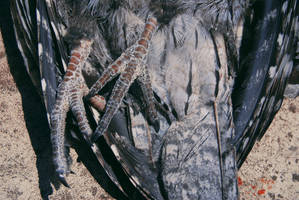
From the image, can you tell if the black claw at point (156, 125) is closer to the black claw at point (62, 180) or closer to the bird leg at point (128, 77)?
the bird leg at point (128, 77)

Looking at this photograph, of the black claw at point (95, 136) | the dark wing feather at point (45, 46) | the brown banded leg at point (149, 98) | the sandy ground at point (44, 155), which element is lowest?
the sandy ground at point (44, 155)

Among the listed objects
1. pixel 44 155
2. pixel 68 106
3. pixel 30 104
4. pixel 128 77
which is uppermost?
pixel 128 77

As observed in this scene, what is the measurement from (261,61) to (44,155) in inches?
50.6

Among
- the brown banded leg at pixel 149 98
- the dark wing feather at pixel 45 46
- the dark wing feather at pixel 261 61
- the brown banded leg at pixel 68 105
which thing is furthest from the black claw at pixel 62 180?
the dark wing feather at pixel 261 61

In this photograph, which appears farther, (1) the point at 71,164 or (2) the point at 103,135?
(1) the point at 71,164

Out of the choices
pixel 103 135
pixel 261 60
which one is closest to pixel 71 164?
pixel 103 135

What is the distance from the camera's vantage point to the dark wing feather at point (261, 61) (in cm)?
136

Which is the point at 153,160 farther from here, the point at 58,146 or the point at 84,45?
the point at 84,45

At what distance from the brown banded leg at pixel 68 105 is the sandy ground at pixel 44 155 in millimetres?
262

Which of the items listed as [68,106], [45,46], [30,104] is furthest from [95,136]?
[30,104]

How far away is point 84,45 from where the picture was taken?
145 cm

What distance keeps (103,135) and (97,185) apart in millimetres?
506

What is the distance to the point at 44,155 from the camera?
1.81 m

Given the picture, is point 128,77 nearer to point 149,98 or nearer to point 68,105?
point 149,98
